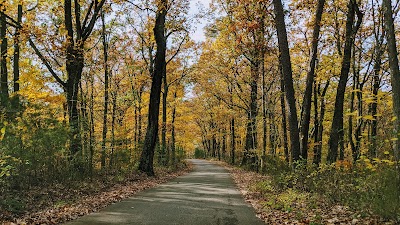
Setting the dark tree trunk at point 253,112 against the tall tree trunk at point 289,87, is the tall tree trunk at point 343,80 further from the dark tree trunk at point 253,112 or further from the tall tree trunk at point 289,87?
the dark tree trunk at point 253,112

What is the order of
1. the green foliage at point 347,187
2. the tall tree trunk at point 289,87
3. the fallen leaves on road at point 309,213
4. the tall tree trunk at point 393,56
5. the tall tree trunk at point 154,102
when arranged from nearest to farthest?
the green foliage at point 347,187
the fallen leaves on road at point 309,213
the tall tree trunk at point 393,56
the tall tree trunk at point 289,87
the tall tree trunk at point 154,102

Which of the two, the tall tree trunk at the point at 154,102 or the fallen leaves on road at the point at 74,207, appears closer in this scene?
the fallen leaves on road at the point at 74,207

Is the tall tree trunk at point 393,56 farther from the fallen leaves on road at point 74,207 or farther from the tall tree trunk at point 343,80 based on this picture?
the fallen leaves on road at point 74,207

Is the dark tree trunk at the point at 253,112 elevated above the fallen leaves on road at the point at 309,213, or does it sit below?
above

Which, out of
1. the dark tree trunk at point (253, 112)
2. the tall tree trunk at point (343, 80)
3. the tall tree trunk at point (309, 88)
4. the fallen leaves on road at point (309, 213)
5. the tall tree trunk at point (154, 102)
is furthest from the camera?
the dark tree trunk at point (253, 112)

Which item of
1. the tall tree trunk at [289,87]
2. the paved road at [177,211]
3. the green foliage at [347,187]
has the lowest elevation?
the paved road at [177,211]

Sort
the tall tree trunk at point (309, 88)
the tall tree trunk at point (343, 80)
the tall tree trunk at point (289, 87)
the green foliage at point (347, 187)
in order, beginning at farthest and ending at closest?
the tall tree trunk at point (343, 80) < the tall tree trunk at point (309, 88) < the tall tree trunk at point (289, 87) < the green foliage at point (347, 187)

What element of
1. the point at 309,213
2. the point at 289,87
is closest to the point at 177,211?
the point at 309,213

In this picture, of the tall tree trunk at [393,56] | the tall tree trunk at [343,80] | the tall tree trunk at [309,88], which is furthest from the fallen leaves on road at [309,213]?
the tall tree trunk at [343,80]

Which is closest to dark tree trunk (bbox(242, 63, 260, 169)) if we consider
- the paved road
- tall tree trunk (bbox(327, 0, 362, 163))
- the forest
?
the forest

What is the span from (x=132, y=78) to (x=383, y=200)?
24902 millimetres

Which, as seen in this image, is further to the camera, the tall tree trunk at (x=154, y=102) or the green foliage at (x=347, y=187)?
the tall tree trunk at (x=154, y=102)

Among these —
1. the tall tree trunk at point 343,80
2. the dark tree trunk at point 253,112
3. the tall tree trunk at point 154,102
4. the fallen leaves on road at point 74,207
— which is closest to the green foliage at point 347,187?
the tall tree trunk at point 343,80

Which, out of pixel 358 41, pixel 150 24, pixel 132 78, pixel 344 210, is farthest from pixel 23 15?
pixel 358 41
